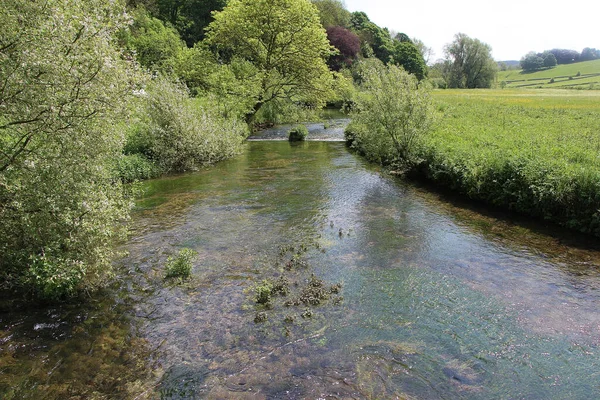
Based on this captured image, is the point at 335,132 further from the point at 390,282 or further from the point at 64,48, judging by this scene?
the point at 64,48

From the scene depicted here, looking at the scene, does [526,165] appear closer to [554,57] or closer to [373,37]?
[373,37]

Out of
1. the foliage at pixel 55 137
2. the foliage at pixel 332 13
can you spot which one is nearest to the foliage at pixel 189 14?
the foliage at pixel 332 13

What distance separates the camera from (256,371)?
22.1 feet

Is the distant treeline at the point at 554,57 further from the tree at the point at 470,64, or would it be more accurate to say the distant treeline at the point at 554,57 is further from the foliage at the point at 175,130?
the foliage at the point at 175,130

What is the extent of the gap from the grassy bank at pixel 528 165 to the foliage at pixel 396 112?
1063 millimetres

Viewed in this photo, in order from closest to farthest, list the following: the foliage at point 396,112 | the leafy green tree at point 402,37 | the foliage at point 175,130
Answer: the foliage at point 396,112
the foliage at point 175,130
the leafy green tree at point 402,37

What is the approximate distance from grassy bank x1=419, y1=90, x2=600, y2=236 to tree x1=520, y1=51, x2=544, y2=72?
13266 cm

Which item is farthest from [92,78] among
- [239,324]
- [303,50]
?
[303,50]

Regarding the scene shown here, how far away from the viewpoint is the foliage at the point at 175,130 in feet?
70.0

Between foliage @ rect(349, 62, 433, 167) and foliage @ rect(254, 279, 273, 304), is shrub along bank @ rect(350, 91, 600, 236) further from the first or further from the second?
foliage @ rect(254, 279, 273, 304)

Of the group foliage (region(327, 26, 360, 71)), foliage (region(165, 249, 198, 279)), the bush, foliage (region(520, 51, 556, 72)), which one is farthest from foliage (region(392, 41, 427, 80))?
foliage (region(165, 249, 198, 279))

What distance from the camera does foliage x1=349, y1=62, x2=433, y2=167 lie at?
2022 centimetres

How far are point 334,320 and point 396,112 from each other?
1491cm

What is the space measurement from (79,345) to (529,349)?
864 centimetres
